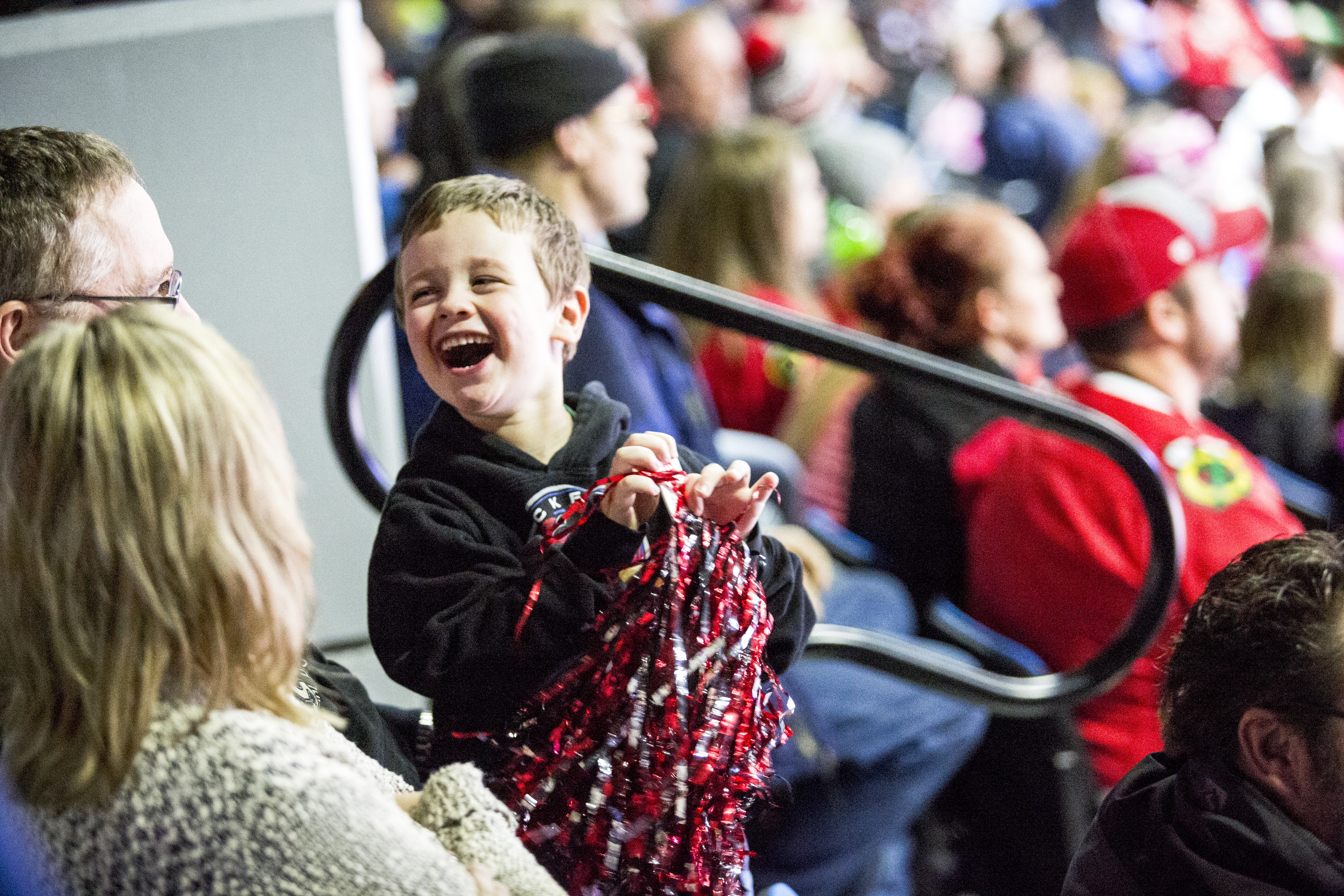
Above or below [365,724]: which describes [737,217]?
above

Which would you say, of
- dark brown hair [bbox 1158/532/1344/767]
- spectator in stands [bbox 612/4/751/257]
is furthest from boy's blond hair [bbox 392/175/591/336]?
spectator in stands [bbox 612/4/751/257]

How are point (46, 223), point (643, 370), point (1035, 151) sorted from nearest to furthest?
point (46, 223) < point (643, 370) < point (1035, 151)

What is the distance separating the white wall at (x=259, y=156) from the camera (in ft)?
4.54

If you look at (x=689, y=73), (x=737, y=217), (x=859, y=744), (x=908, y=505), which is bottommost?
(x=859, y=744)

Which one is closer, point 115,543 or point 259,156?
point 115,543

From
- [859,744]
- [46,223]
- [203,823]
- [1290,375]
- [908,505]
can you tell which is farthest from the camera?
[1290,375]

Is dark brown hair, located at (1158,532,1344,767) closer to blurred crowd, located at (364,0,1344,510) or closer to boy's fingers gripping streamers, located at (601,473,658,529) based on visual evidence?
boy's fingers gripping streamers, located at (601,473,658,529)

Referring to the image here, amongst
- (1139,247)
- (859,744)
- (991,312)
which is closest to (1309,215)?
(991,312)

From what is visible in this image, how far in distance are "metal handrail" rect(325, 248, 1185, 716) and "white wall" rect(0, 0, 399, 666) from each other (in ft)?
0.53

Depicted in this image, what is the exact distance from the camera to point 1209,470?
2.03 m

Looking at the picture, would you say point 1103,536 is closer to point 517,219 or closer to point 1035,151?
point 517,219

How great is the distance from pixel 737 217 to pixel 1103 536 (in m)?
1.35

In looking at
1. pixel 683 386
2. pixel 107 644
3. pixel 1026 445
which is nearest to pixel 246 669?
pixel 107 644

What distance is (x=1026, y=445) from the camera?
Result: 2262 mm
